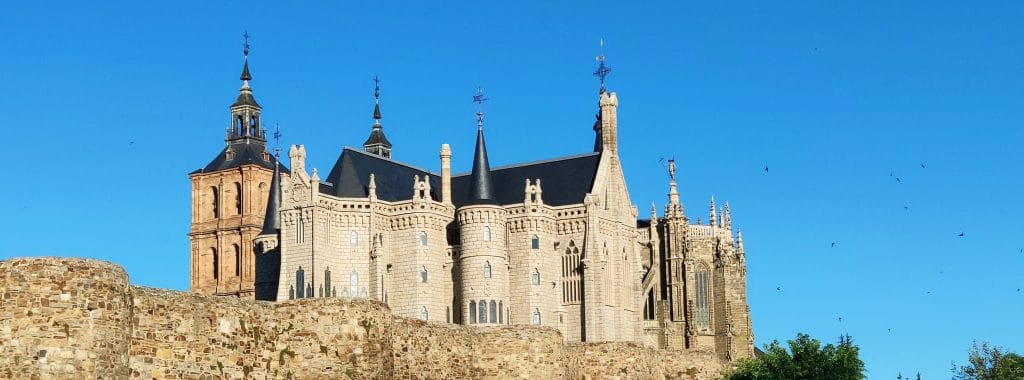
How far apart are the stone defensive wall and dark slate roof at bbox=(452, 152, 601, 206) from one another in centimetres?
5093

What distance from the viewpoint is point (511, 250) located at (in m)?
93.4

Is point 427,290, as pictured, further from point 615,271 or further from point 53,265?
point 53,265

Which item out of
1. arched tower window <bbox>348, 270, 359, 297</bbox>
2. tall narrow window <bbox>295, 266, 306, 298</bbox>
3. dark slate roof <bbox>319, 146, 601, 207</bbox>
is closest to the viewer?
tall narrow window <bbox>295, 266, 306, 298</bbox>

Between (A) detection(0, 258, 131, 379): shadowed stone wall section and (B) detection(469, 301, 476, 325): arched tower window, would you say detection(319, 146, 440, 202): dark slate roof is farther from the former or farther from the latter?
(A) detection(0, 258, 131, 379): shadowed stone wall section

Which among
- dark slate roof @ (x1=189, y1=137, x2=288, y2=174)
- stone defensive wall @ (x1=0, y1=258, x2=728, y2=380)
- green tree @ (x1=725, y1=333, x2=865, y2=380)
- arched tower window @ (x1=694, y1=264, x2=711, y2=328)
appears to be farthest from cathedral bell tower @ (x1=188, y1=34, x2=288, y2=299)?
stone defensive wall @ (x1=0, y1=258, x2=728, y2=380)

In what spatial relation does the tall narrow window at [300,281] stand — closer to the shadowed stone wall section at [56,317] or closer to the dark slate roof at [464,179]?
the dark slate roof at [464,179]

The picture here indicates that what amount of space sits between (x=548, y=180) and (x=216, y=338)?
68968 millimetres

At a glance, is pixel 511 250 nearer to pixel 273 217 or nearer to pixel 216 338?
pixel 273 217

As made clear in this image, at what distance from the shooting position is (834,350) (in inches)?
2594

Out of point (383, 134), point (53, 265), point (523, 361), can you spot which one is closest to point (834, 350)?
point (523, 361)

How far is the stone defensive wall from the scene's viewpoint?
28.0m

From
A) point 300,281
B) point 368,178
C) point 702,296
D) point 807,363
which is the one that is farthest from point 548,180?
point 807,363

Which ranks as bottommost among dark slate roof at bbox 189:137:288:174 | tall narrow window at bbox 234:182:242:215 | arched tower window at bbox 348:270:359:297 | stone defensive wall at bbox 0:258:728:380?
stone defensive wall at bbox 0:258:728:380

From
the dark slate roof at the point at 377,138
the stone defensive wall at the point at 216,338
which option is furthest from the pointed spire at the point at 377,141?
the stone defensive wall at the point at 216,338
